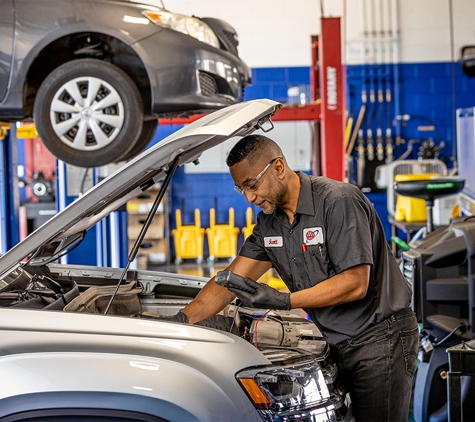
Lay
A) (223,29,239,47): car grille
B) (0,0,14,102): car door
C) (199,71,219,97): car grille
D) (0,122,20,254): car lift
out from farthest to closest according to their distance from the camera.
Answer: (0,122,20,254): car lift, (223,29,239,47): car grille, (199,71,219,97): car grille, (0,0,14,102): car door

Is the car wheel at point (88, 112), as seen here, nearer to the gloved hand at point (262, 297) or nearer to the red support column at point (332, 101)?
the red support column at point (332, 101)

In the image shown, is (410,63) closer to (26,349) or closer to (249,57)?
(249,57)

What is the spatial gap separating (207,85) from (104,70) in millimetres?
646

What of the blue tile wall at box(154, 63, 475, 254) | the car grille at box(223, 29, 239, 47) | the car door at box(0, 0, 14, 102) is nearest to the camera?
the car door at box(0, 0, 14, 102)

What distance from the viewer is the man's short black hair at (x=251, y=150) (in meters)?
2.33

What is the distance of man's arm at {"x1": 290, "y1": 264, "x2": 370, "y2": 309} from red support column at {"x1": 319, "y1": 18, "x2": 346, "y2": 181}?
3.36 m

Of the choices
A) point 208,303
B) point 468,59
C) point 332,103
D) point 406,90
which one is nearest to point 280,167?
point 208,303

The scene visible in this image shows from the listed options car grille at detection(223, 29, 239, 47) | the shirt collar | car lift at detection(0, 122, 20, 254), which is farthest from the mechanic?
car lift at detection(0, 122, 20, 254)

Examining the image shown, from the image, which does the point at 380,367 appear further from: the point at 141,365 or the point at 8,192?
the point at 8,192

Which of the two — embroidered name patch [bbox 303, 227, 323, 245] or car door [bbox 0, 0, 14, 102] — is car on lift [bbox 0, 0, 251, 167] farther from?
embroidered name patch [bbox 303, 227, 323, 245]

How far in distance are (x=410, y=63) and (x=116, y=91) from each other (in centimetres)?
806

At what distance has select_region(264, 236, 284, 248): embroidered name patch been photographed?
8.18 ft

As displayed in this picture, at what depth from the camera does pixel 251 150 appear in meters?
2.33

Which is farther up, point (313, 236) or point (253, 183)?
point (253, 183)
